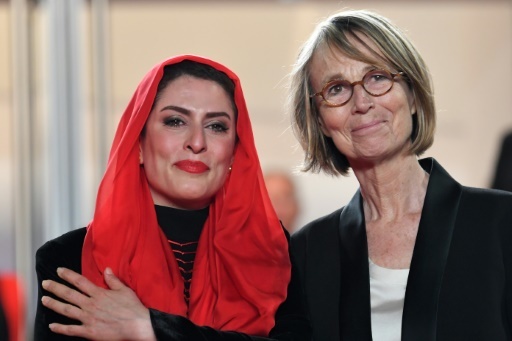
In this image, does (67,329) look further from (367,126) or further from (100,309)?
(367,126)

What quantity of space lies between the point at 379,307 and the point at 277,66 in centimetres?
292

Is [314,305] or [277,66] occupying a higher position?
[277,66]

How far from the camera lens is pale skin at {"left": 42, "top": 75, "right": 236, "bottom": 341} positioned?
7.25 ft

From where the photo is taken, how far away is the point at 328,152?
2.82 m

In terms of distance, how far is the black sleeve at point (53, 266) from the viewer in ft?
7.39

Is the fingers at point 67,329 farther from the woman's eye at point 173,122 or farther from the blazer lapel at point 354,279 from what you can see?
the blazer lapel at point 354,279

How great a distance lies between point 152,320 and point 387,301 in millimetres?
650

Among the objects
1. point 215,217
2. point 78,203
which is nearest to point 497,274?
point 215,217

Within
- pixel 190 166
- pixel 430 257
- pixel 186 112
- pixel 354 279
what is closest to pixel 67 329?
pixel 190 166

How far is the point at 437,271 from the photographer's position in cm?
246

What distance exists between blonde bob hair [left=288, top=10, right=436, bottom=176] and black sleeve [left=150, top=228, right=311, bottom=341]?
397 mm

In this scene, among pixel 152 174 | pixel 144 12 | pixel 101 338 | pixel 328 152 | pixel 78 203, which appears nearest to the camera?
pixel 101 338

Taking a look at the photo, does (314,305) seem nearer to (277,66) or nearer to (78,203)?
(78,203)

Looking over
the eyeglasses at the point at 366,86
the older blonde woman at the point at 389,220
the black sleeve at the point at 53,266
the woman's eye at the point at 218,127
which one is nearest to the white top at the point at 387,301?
the older blonde woman at the point at 389,220
